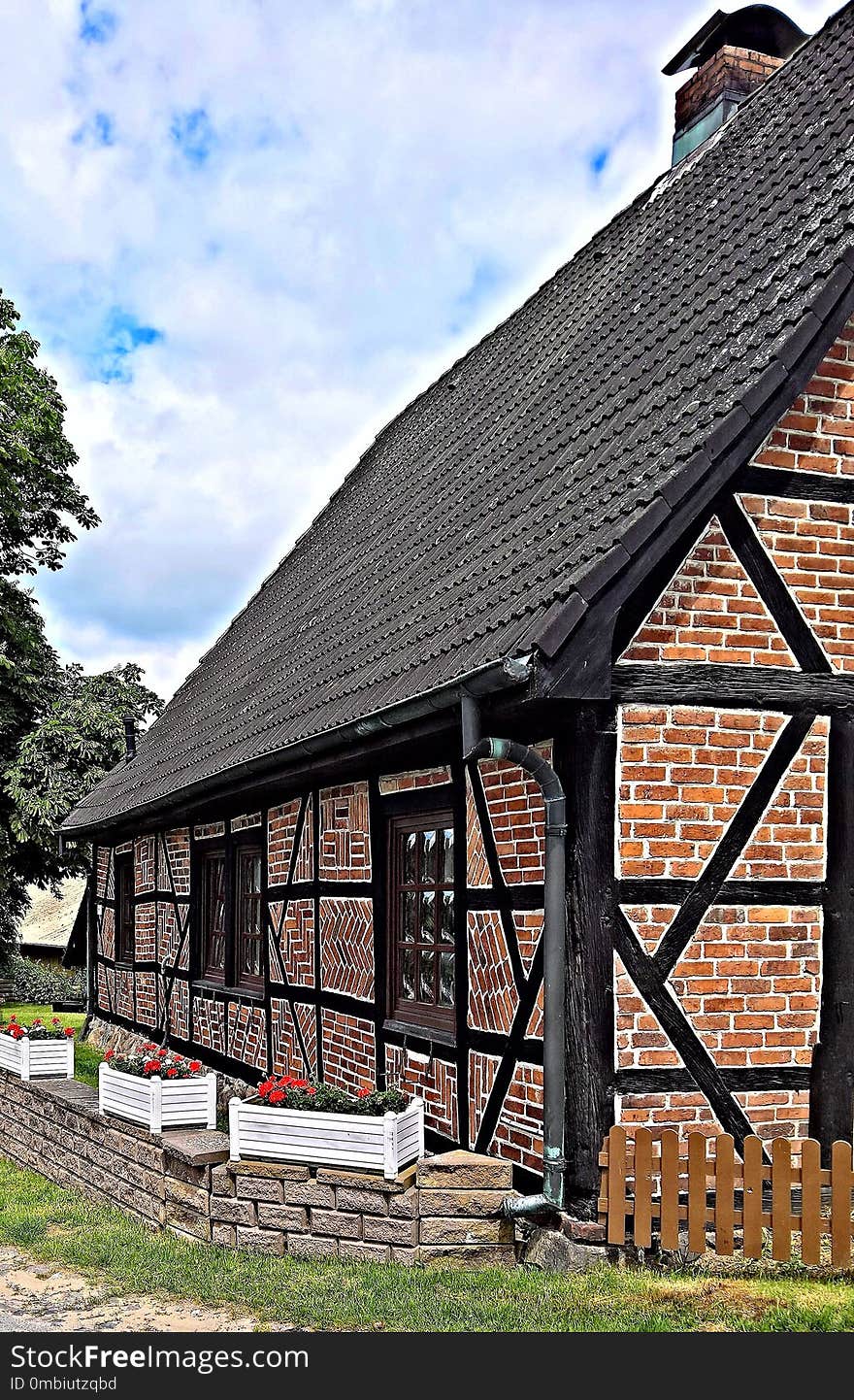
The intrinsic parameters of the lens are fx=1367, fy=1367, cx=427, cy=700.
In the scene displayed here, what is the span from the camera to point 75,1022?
19.7m

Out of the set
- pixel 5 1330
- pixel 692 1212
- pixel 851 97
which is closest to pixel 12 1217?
pixel 5 1330

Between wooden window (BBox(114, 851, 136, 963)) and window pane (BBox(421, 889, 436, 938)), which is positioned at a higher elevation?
window pane (BBox(421, 889, 436, 938))

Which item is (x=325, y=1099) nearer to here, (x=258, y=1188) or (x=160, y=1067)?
(x=258, y=1188)

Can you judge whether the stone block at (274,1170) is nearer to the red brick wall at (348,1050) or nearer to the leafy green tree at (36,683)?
the red brick wall at (348,1050)

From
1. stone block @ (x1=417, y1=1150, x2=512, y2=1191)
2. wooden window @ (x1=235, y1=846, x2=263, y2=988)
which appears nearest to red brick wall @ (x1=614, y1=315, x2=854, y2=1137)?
stone block @ (x1=417, y1=1150, x2=512, y2=1191)

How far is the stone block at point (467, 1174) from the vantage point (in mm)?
5949

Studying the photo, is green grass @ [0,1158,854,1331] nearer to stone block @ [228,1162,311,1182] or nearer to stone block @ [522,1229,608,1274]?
stone block @ [522,1229,608,1274]

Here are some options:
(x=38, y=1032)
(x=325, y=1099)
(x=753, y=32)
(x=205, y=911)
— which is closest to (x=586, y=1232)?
(x=325, y=1099)

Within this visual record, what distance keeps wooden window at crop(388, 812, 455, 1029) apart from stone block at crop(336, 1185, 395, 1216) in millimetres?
1198

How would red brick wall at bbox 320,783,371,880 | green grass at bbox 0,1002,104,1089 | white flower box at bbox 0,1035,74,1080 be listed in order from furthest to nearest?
green grass at bbox 0,1002,104,1089 < white flower box at bbox 0,1035,74,1080 < red brick wall at bbox 320,783,371,880

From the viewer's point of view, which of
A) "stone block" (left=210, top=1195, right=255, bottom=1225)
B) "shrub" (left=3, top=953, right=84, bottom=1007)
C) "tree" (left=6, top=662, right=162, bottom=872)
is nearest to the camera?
"stone block" (left=210, top=1195, right=255, bottom=1225)

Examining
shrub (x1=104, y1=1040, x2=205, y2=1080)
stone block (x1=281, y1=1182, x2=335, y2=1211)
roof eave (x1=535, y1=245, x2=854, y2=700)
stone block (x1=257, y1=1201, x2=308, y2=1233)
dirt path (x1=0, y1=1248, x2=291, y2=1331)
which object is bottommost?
dirt path (x1=0, y1=1248, x2=291, y2=1331)

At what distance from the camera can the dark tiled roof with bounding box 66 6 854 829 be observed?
6.44 meters

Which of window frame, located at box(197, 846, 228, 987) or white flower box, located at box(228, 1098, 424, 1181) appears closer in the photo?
white flower box, located at box(228, 1098, 424, 1181)
